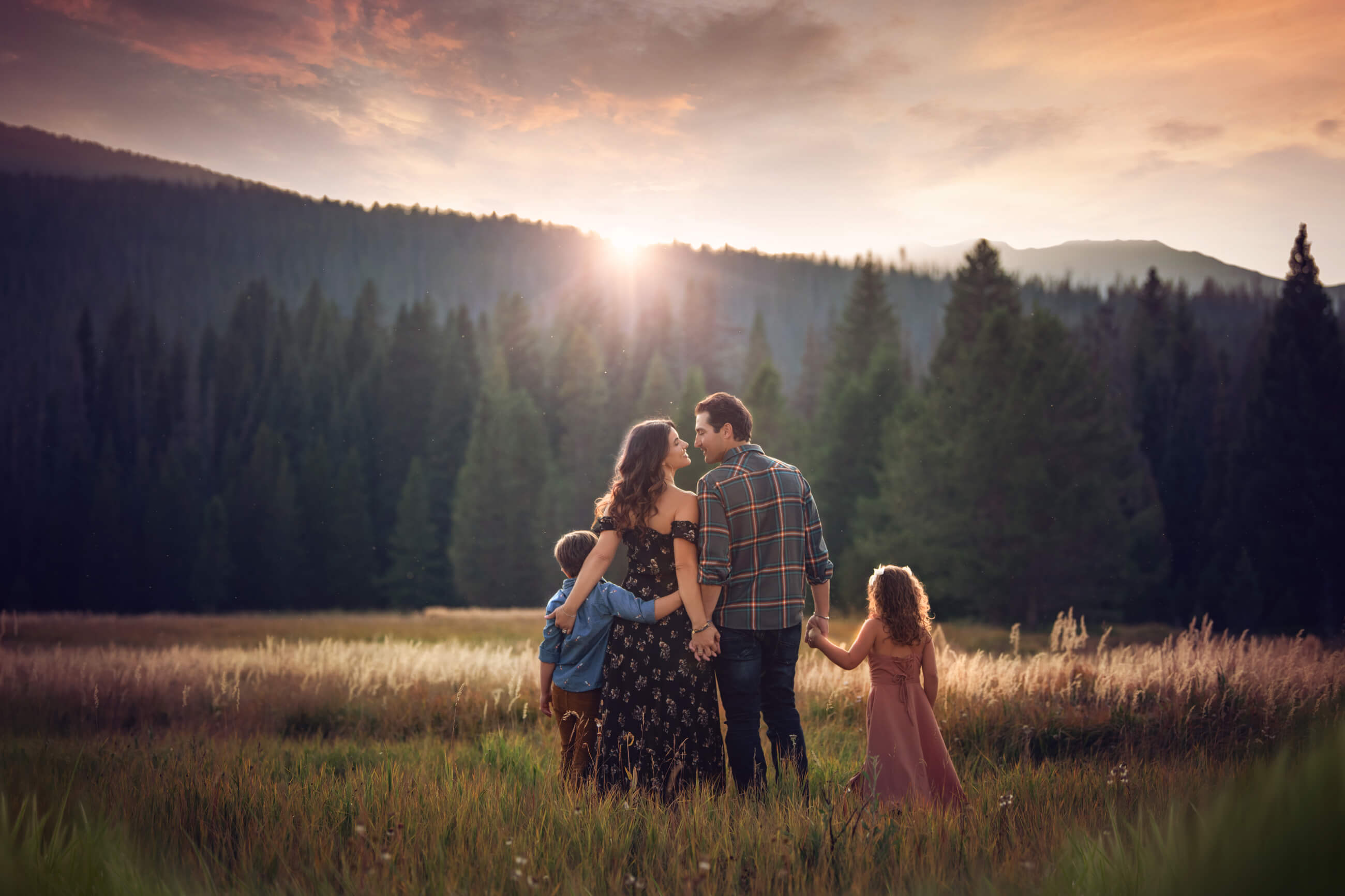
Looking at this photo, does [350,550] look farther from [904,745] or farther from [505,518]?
[904,745]

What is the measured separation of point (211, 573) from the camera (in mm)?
47312

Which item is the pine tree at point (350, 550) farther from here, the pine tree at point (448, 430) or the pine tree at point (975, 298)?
the pine tree at point (975, 298)

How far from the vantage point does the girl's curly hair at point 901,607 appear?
15.7 ft

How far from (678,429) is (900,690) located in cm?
1920

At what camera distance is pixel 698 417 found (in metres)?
5.05

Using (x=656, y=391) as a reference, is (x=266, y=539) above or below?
below

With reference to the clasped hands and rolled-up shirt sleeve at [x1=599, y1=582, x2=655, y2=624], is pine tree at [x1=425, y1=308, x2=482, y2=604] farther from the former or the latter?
the clasped hands

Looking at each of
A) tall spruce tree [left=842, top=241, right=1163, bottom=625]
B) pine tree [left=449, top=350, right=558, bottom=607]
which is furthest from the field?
pine tree [left=449, top=350, right=558, bottom=607]

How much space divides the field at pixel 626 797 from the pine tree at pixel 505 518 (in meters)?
33.4

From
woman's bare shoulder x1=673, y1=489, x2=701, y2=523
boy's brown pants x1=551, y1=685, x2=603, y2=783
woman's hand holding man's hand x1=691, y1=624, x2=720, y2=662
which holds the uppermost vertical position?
woman's bare shoulder x1=673, y1=489, x2=701, y2=523

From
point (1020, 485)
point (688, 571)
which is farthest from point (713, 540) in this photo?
point (1020, 485)

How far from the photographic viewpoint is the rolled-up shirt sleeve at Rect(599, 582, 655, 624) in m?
4.80

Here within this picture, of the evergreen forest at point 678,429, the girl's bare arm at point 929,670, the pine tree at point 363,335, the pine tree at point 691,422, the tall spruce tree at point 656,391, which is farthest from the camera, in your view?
the pine tree at point 363,335

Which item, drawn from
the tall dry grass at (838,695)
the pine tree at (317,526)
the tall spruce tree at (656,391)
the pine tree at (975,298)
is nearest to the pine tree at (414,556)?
the pine tree at (317,526)
